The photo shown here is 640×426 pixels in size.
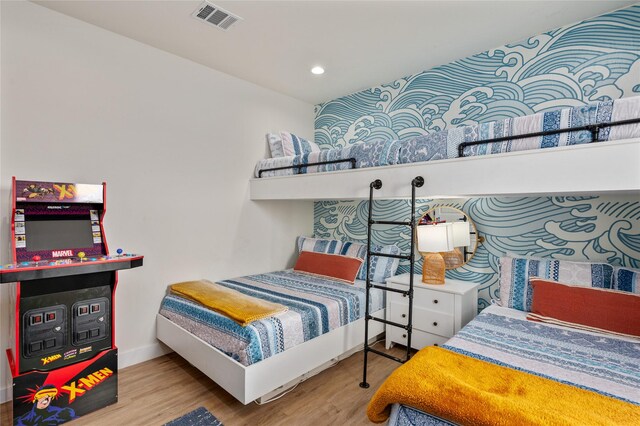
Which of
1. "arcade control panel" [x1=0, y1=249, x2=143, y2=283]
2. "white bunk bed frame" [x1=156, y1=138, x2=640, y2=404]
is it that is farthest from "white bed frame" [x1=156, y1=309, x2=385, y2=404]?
"arcade control panel" [x1=0, y1=249, x2=143, y2=283]

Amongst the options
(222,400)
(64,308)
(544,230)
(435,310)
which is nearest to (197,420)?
→ (222,400)

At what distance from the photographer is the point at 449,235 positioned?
107 inches

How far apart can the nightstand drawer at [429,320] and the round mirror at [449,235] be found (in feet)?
1.71

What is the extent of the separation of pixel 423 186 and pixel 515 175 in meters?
0.58

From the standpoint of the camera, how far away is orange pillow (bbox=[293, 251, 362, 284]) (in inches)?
129

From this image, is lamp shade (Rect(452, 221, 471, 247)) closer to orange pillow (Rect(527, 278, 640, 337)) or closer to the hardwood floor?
orange pillow (Rect(527, 278, 640, 337))

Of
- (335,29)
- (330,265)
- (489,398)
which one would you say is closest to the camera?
(489,398)

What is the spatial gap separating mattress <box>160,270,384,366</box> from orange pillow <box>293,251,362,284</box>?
0.29 ft

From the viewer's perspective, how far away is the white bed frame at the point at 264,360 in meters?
1.96

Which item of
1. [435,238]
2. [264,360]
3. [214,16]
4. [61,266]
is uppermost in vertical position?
[214,16]

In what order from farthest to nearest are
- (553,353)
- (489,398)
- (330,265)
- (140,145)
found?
(330,265) → (140,145) → (553,353) → (489,398)

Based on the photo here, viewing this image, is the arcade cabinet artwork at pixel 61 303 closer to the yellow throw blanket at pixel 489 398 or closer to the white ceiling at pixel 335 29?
the white ceiling at pixel 335 29

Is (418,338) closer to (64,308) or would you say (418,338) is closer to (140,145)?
(64,308)

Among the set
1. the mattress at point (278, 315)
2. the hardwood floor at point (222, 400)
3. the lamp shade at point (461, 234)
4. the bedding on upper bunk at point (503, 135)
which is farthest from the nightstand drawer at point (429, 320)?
the bedding on upper bunk at point (503, 135)
